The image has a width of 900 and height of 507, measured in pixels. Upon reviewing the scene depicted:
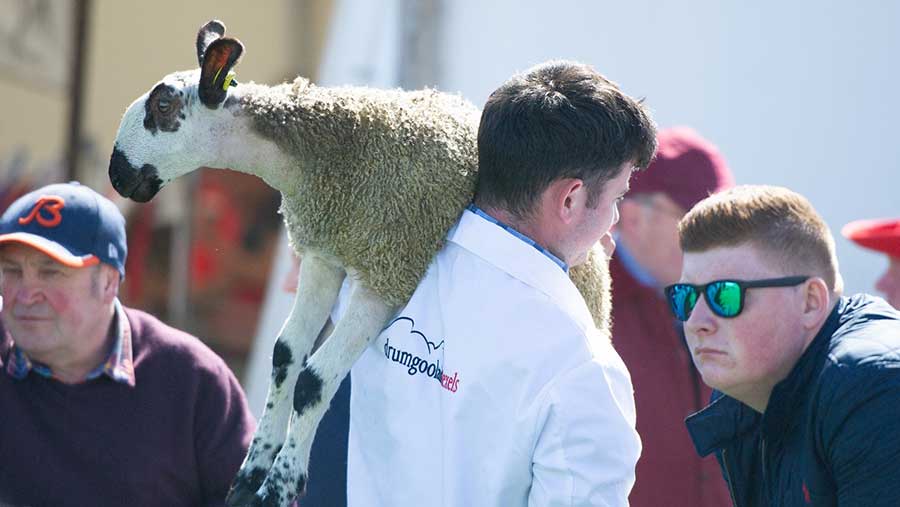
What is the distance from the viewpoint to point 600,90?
1.55 metres

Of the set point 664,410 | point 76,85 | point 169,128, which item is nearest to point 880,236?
point 664,410

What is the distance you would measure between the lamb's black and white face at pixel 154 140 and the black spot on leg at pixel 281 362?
33cm

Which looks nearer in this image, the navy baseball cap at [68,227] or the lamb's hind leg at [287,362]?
the lamb's hind leg at [287,362]

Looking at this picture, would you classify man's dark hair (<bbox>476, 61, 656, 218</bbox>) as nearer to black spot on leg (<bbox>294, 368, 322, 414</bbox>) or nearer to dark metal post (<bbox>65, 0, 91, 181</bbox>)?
black spot on leg (<bbox>294, 368, 322, 414</bbox>)

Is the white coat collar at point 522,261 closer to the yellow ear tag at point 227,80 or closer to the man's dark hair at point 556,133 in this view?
the man's dark hair at point 556,133

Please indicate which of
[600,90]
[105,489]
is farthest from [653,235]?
[105,489]

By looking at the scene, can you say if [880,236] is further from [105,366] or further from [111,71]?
[111,71]

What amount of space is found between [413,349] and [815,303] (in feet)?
2.09

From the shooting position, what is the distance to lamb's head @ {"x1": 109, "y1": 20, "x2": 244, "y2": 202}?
1.51 metres

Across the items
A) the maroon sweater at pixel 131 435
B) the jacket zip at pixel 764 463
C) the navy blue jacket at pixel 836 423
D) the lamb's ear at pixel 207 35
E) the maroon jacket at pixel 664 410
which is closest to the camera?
the navy blue jacket at pixel 836 423

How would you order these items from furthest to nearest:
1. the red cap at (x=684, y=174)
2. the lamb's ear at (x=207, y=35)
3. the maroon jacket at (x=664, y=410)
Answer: the red cap at (x=684, y=174), the maroon jacket at (x=664, y=410), the lamb's ear at (x=207, y=35)

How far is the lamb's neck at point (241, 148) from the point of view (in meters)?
1.54

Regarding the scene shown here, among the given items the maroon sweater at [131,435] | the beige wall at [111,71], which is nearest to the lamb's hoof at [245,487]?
the maroon sweater at [131,435]

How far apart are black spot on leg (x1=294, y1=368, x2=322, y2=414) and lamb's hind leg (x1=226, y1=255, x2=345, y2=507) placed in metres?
0.11
